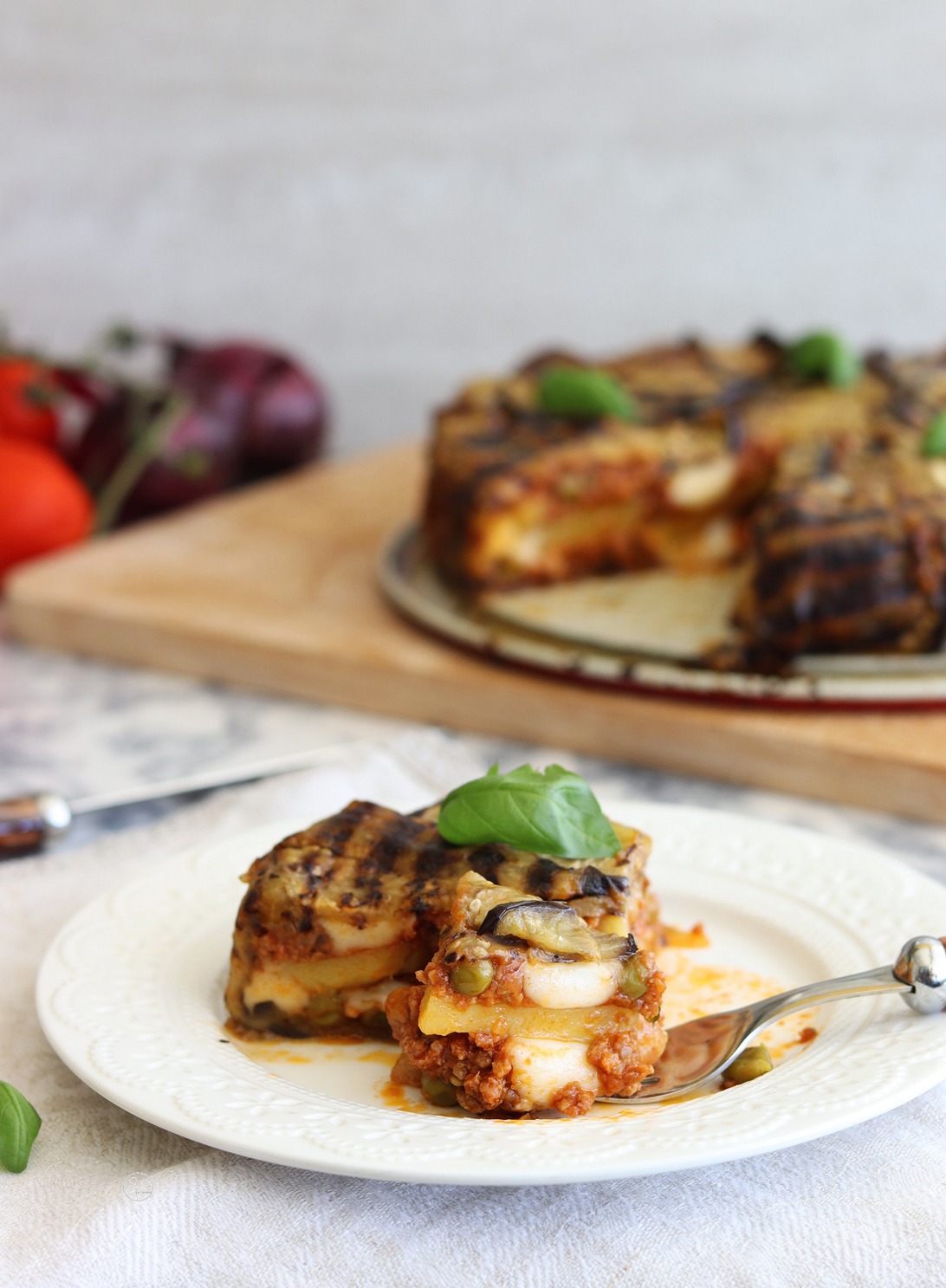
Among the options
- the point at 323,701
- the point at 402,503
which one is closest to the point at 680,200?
the point at 402,503

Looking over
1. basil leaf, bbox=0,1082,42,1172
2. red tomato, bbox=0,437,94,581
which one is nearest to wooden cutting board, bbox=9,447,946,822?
red tomato, bbox=0,437,94,581

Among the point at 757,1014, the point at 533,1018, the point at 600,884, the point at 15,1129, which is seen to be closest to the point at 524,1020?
the point at 533,1018

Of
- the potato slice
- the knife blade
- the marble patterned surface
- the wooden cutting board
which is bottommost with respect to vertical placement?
the marble patterned surface

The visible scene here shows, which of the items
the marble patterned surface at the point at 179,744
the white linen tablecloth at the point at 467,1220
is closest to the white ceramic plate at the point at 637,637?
A: the marble patterned surface at the point at 179,744

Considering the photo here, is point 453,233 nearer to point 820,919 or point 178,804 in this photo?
point 178,804

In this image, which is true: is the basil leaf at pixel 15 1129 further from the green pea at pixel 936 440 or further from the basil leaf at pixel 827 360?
the basil leaf at pixel 827 360

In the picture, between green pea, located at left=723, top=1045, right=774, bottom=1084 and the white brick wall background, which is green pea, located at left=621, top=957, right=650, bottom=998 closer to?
green pea, located at left=723, top=1045, right=774, bottom=1084
